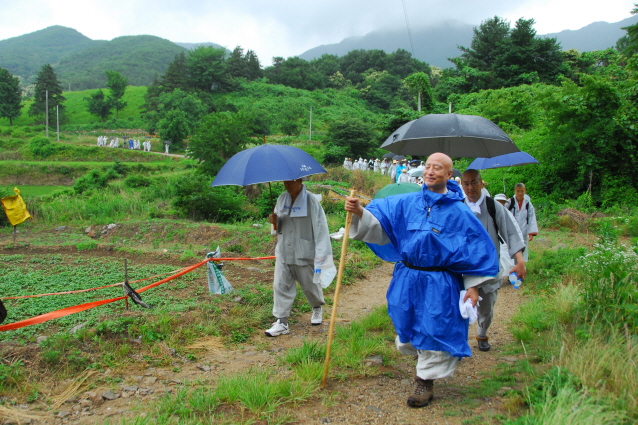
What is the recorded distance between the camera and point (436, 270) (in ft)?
11.0

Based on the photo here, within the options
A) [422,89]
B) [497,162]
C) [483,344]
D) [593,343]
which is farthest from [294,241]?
[422,89]

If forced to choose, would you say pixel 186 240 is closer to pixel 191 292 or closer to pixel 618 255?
pixel 191 292

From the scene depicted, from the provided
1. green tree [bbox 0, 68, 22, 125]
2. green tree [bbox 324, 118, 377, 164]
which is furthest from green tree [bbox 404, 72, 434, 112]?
green tree [bbox 0, 68, 22, 125]

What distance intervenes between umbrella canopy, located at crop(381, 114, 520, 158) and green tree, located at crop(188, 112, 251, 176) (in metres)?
14.3

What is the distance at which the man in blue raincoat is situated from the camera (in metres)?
3.26

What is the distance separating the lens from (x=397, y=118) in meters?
29.5

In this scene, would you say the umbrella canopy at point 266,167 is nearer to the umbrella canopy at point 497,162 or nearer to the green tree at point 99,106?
the umbrella canopy at point 497,162

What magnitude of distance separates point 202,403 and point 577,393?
2.44m

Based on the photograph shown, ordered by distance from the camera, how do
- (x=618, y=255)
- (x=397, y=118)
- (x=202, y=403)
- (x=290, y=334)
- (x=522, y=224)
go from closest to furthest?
(x=202, y=403)
(x=618, y=255)
(x=290, y=334)
(x=522, y=224)
(x=397, y=118)

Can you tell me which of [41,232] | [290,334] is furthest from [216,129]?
[290,334]

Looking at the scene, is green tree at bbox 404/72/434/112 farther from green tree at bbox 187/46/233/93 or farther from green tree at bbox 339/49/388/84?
green tree at bbox 339/49/388/84

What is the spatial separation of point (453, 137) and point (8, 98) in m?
65.5

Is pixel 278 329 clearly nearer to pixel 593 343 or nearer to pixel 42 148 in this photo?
pixel 593 343

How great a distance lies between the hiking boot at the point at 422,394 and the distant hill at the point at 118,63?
133 m
